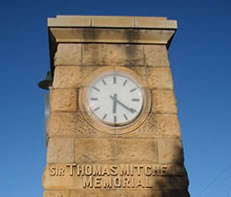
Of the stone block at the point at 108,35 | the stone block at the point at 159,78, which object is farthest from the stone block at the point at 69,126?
the stone block at the point at 108,35

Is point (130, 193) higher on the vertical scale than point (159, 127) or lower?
lower

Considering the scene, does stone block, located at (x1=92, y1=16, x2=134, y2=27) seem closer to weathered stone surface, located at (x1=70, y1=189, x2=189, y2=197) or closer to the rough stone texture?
the rough stone texture

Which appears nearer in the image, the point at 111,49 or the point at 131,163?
the point at 131,163

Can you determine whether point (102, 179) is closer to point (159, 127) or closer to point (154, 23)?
point (159, 127)

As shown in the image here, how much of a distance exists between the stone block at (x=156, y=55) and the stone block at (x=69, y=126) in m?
1.46

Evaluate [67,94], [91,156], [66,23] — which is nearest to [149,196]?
[91,156]

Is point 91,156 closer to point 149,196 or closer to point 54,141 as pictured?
point 54,141

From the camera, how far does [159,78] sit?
279 inches

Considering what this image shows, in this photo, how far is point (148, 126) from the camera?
A: 6742 millimetres

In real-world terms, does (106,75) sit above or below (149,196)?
above

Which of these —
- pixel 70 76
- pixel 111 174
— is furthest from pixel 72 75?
pixel 111 174

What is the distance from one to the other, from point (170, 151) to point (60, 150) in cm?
164

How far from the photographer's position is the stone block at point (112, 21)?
7285mm

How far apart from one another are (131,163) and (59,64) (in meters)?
1.96
